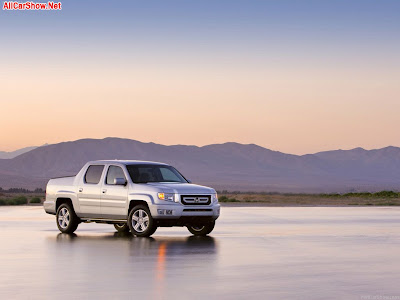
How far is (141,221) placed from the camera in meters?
24.2

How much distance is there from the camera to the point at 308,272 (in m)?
15.5

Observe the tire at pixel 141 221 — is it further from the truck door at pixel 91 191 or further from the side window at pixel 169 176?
the side window at pixel 169 176

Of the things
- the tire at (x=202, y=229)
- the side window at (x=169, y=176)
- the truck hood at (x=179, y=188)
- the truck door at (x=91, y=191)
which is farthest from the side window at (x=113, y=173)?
the tire at (x=202, y=229)

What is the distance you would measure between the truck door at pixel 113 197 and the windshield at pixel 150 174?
0.29 metres

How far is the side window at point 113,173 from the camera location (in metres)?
25.0

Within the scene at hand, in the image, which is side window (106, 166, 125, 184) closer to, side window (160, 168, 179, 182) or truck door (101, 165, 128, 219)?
truck door (101, 165, 128, 219)

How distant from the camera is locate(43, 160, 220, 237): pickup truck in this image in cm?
2380

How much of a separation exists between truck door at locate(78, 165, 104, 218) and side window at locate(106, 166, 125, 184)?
241 mm

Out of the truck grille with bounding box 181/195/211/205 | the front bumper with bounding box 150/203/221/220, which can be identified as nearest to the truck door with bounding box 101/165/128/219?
the front bumper with bounding box 150/203/221/220

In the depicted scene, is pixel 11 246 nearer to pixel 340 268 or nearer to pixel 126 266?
pixel 126 266

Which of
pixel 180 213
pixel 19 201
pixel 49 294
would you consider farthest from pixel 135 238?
pixel 19 201

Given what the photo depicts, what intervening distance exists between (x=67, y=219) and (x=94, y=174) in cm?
151

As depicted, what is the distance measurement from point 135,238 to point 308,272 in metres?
8.91

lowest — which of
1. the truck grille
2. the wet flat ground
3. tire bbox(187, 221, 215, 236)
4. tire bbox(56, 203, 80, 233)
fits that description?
the wet flat ground
